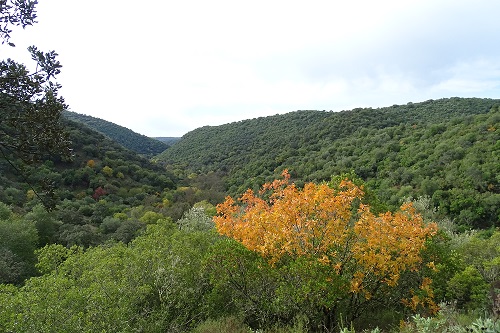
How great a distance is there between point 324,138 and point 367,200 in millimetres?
50891

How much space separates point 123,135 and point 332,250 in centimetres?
9841

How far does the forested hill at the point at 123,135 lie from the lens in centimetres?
9225

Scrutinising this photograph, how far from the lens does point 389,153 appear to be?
4656 cm

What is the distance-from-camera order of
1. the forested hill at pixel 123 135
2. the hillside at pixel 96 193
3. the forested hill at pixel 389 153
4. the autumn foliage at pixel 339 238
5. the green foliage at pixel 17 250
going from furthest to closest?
1. the forested hill at pixel 123 135
2. the forested hill at pixel 389 153
3. the hillside at pixel 96 193
4. the green foliage at pixel 17 250
5. the autumn foliage at pixel 339 238

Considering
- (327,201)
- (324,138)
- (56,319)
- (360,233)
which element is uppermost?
(324,138)

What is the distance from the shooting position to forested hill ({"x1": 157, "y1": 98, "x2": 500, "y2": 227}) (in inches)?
1380

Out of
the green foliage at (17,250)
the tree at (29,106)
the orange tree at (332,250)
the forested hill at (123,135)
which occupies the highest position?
the forested hill at (123,135)

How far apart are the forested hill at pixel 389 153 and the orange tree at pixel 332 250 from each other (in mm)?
29568

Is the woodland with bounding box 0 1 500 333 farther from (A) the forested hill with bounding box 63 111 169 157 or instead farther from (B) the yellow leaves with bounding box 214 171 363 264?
(A) the forested hill with bounding box 63 111 169 157

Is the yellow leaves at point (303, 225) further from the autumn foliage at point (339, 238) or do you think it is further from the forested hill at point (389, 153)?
the forested hill at point (389, 153)

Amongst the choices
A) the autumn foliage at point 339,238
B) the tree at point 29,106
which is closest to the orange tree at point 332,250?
the autumn foliage at point 339,238

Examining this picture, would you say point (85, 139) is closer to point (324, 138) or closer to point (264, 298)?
point (324, 138)

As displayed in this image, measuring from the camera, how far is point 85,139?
158 feet

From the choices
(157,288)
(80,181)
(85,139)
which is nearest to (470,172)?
(157,288)
